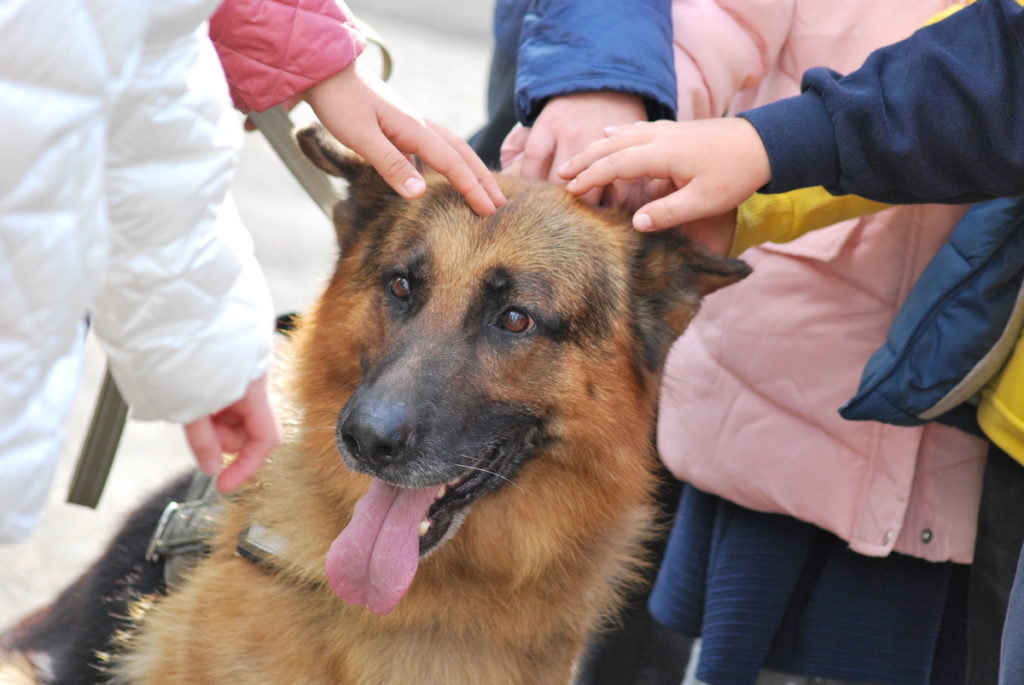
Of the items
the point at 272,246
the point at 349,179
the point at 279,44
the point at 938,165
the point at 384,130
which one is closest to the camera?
the point at 279,44

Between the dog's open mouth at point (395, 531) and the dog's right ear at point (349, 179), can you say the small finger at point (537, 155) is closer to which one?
the dog's right ear at point (349, 179)

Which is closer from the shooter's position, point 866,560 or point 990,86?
point 990,86

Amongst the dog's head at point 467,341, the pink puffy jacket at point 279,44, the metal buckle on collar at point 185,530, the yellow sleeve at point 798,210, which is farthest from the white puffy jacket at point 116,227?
the yellow sleeve at point 798,210

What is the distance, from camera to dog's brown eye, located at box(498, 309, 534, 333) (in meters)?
2.40

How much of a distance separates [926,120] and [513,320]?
97 cm

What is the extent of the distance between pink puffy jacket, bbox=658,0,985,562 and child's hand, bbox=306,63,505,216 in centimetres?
67

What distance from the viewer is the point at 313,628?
233 cm

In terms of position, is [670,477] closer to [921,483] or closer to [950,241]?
[921,483]

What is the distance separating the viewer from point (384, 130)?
83.2 inches

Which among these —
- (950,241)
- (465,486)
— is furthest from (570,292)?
(950,241)

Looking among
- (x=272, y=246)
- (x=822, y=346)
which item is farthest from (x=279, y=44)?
(x=272, y=246)

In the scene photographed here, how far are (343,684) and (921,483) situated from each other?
1405mm

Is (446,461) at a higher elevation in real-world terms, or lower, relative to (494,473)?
higher

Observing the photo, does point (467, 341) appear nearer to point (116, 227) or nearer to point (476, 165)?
point (476, 165)
